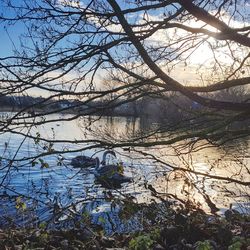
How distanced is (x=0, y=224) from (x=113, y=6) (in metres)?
5.08

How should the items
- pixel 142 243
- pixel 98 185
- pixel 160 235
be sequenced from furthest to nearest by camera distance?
pixel 98 185, pixel 160 235, pixel 142 243

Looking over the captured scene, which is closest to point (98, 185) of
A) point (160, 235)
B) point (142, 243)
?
point (160, 235)

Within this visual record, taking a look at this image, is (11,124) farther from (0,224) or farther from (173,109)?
(0,224)

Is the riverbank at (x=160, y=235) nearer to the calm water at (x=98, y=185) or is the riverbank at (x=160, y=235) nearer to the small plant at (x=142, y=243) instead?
the calm water at (x=98, y=185)

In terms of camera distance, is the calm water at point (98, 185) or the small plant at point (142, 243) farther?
the calm water at point (98, 185)

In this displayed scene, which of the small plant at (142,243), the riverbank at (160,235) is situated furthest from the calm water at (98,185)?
the small plant at (142,243)

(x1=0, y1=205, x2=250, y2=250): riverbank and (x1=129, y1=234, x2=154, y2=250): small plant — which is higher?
(x1=129, y1=234, x2=154, y2=250): small plant

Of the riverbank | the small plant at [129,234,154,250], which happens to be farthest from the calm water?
the small plant at [129,234,154,250]

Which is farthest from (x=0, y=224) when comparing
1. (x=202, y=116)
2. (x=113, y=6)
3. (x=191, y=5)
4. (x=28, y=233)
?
(x=191, y=5)

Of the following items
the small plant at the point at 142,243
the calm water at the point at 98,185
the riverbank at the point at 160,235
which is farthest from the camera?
the calm water at the point at 98,185

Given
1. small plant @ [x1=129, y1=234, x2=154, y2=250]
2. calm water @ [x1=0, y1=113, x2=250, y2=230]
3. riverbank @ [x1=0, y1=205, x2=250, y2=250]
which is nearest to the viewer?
small plant @ [x1=129, y1=234, x2=154, y2=250]

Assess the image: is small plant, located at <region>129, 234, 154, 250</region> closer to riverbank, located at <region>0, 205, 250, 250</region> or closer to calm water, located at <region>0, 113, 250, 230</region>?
riverbank, located at <region>0, 205, 250, 250</region>

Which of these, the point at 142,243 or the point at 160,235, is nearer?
the point at 142,243

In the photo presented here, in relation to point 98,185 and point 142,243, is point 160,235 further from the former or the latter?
point 98,185
